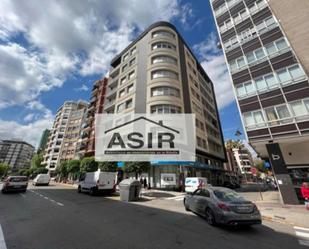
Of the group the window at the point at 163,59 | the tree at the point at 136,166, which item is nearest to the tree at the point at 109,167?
the tree at the point at 136,166

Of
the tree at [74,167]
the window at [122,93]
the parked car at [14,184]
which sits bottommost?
the parked car at [14,184]

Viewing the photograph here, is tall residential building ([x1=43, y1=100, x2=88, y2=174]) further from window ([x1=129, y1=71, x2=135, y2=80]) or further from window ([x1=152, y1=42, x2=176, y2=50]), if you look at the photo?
window ([x1=152, y1=42, x2=176, y2=50])

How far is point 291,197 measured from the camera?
12.7 m

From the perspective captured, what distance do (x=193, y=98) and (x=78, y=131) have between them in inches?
2186

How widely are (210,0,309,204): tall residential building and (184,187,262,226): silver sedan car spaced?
29.9 ft

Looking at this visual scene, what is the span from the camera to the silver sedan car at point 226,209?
6.26 metres

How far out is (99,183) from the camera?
16609 mm

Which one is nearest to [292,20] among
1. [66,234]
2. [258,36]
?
[258,36]

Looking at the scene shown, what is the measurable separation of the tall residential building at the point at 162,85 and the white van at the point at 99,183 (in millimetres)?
7970

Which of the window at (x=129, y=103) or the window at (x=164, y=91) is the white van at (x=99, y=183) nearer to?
the window at (x=164, y=91)

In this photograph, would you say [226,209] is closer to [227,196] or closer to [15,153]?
[227,196]

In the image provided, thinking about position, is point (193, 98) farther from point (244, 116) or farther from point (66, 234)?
point (66, 234)

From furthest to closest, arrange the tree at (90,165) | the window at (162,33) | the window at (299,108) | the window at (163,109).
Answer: the window at (162,33) → the tree at (90,165) → the window at (163,109) → the window at (299,108)
